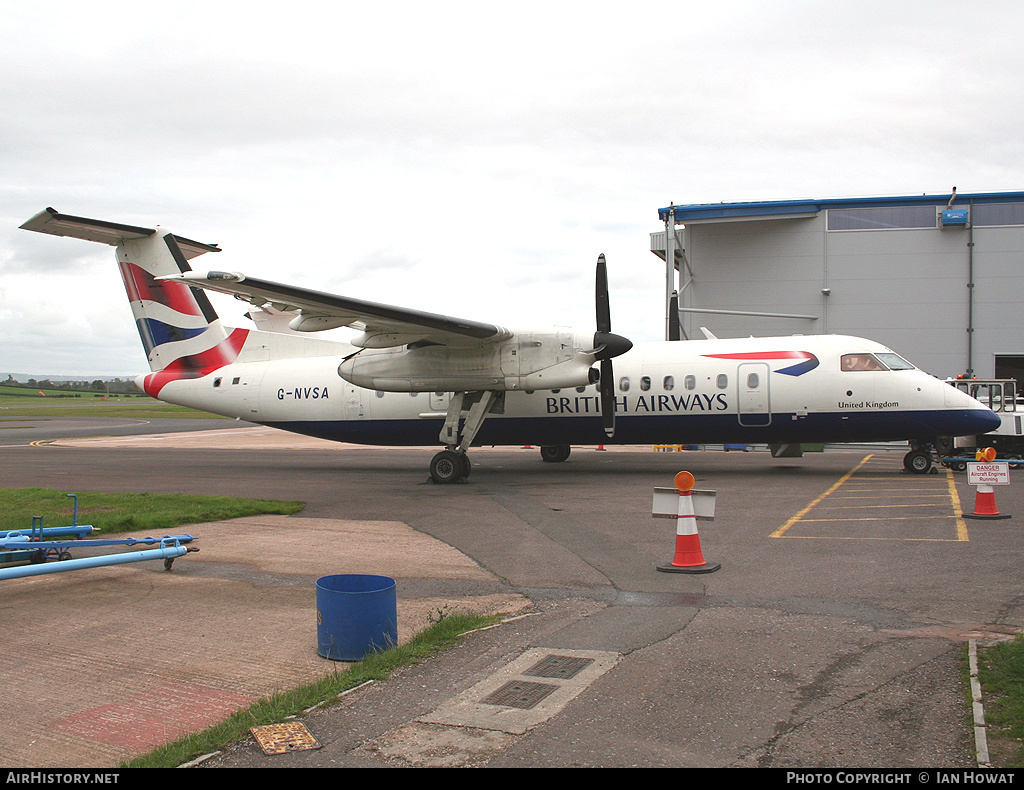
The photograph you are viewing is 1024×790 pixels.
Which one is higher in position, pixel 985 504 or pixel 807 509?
pixel 985 504

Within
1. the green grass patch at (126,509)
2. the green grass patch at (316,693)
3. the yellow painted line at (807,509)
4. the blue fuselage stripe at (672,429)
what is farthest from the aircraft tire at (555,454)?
the green grass patch at (316,693)

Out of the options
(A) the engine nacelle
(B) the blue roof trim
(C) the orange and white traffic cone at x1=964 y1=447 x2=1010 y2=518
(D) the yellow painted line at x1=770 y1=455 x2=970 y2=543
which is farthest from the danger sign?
(B) the blue roof trim

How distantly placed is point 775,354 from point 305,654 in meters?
14.0

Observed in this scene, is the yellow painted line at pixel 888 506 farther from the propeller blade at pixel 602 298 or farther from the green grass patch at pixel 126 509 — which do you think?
the green grass patch at pixel 126 509

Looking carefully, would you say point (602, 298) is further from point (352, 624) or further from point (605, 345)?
point (352, 624)

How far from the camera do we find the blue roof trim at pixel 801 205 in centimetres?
3030

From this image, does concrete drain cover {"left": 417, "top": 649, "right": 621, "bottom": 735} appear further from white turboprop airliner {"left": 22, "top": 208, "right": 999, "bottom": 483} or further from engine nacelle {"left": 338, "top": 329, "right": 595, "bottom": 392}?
engine nacelle {"left": 338, "top": 329, "right": 595, "bottom": 392}

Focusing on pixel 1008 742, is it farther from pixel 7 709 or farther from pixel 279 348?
pixel 279 348

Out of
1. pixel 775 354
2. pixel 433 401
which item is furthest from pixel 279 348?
pixel 775 354

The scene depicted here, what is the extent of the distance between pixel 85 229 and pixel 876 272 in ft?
92.2

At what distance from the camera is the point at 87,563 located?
695cm

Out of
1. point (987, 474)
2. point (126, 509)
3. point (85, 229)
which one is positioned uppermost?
point (85, 229)

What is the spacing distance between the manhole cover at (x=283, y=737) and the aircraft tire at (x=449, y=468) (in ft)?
41.8

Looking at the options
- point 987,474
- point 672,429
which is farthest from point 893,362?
point 987,474
